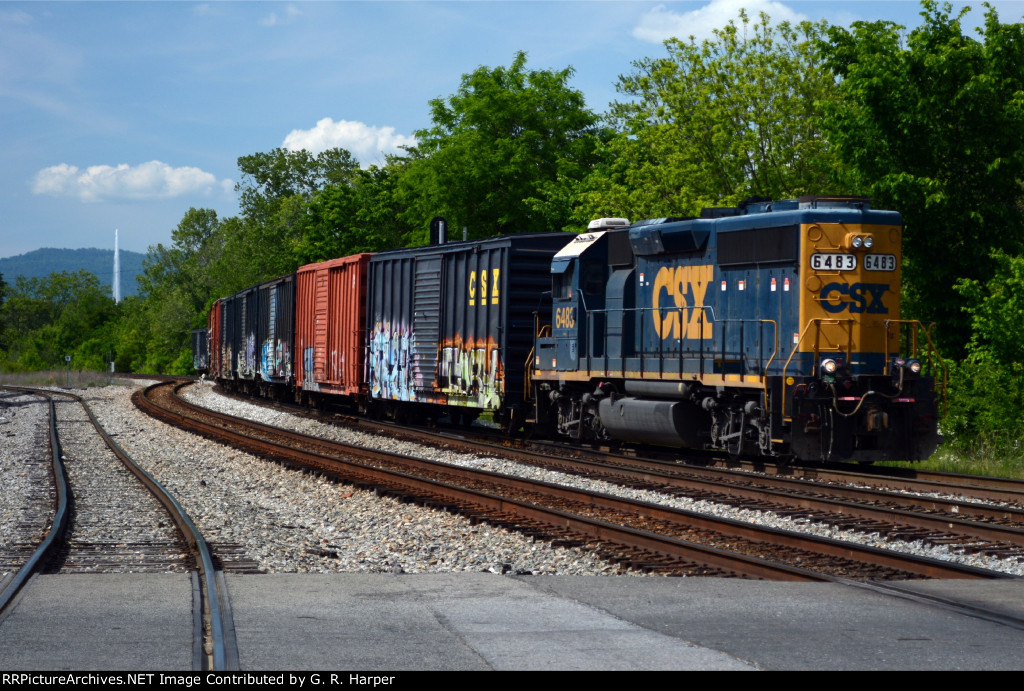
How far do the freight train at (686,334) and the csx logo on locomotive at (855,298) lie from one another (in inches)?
0.9

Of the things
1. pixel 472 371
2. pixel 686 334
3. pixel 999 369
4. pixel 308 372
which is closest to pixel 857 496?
pixel 686 334

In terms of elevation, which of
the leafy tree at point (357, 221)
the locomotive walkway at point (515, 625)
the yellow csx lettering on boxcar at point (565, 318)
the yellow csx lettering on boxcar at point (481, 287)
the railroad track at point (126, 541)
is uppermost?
the leafy tree at point (357, 221)

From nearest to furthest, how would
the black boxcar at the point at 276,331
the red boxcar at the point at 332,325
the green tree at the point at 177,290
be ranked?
the red boxcar at the point at 332,325
the black boxcar at the point at 276,331
the green tree at the point at 177,290

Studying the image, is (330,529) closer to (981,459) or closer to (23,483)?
(23,483)

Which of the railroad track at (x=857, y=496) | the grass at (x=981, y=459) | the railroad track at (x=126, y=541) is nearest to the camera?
the railroad track at (x=126, y=541)

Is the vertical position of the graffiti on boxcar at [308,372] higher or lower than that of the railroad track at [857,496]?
higher

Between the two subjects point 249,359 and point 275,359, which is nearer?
point 275,359

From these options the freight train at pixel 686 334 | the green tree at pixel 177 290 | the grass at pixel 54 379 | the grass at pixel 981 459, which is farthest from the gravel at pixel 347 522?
A: the green tree at pixel 177 290

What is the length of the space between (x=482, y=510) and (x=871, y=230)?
672 centimetres

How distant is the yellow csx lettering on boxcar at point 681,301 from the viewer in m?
15.9

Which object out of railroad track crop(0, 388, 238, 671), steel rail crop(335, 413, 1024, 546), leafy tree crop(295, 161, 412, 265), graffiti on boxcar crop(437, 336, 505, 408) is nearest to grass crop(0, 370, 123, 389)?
leafy tree crop(295, 161, 412, 265)

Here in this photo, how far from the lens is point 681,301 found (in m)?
16.3

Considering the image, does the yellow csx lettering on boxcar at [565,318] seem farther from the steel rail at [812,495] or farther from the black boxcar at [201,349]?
the black boxcar at [201,349]

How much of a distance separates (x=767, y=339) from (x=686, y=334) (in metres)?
1.50
